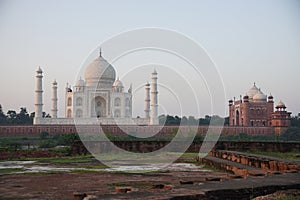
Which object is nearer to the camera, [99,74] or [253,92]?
[99,74]

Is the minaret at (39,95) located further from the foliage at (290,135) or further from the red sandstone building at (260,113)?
the foliage at (290,135)

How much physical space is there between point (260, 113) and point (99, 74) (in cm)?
1471

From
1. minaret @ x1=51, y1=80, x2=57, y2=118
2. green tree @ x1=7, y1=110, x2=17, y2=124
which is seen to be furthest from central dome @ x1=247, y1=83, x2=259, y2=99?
green tree @ x1=7, y1=110, x2=17, y2=124

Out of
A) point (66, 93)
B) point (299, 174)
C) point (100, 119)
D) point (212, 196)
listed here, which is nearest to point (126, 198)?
point (212, 196)

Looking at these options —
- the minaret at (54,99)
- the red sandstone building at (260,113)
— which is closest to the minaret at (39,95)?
the minaret at (54,99)

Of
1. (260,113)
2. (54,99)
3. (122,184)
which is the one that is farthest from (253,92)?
(122,184)

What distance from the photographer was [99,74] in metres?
39.1

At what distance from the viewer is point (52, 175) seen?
9.05 m

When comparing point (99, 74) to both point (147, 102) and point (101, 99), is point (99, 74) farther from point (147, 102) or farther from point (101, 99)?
point (147, 102)

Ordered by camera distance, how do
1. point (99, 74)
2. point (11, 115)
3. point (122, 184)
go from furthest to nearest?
1. point (11, 115)
2. point (99, 74)
3. point (122, 184)

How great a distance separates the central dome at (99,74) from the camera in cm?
3897

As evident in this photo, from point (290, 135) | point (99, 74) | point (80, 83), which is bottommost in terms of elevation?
point (290, 135)

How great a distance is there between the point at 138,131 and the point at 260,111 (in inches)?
460

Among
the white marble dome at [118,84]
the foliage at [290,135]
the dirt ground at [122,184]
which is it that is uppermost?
the white marble dome at [118,84]
